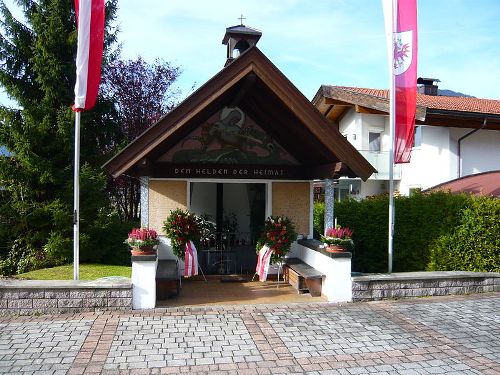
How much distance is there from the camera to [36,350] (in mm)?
5785

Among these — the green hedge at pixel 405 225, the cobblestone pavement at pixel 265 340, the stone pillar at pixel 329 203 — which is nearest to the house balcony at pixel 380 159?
the green hedge at pixel 405 225

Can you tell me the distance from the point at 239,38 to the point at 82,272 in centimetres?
646

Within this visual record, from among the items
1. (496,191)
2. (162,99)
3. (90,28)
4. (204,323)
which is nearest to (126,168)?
(90,28)

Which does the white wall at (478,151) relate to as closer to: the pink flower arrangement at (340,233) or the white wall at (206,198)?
the white wall at (206,198)

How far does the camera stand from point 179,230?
9250mm

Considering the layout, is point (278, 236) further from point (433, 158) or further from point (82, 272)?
point (433, 158)

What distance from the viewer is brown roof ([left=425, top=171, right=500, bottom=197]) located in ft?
37.1

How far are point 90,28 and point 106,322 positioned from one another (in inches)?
193

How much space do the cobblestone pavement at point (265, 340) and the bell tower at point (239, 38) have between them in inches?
213

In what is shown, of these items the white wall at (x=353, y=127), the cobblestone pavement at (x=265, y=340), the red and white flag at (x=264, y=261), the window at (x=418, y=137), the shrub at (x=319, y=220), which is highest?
the white wall at (x=353, y=127)

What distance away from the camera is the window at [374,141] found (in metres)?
20.7

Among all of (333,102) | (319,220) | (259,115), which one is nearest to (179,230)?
(259,115)

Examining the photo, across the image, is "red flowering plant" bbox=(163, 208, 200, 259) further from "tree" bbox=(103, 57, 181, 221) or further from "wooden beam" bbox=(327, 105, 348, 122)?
"wooden beam" bbox=(327, 105, 348, 122)

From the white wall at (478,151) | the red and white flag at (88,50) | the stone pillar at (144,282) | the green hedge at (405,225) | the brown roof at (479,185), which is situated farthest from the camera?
the white wall at (478,151)
